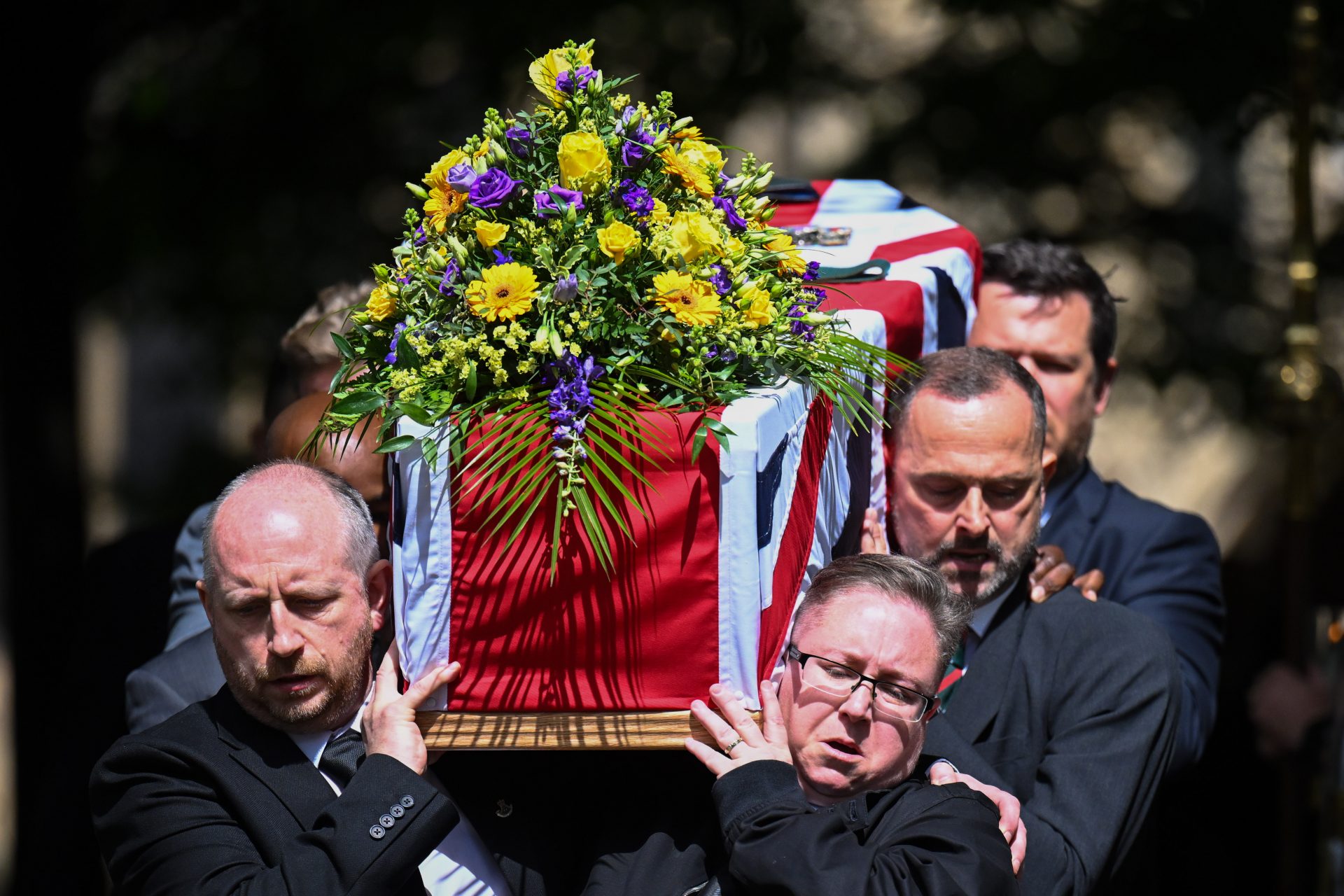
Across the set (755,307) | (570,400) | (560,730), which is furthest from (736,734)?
(755,307)

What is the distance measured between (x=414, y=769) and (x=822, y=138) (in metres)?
7.16

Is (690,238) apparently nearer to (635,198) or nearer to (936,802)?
(635,198)

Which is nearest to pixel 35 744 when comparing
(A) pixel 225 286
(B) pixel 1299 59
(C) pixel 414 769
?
(A) pixel 225 286

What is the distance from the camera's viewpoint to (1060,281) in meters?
4.66

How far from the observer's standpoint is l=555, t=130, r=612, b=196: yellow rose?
10.6ft

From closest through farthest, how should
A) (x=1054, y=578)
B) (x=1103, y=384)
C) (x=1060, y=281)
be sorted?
(x=1054, y=578) < (x=1060, y=281) < (x=1103, y=384)

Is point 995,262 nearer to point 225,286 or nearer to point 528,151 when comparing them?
point 528,151

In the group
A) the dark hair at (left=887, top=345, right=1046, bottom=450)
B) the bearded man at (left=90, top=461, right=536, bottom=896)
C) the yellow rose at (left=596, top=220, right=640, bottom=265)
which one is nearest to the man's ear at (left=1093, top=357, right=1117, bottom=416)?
the dark hair at (left=887, top=345, right=1046, bottom=450)

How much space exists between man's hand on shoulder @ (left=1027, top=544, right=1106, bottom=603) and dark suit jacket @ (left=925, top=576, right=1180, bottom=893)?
1.2 inches

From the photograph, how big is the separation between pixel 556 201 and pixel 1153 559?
79.3 inches

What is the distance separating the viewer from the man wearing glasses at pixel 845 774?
119 inches

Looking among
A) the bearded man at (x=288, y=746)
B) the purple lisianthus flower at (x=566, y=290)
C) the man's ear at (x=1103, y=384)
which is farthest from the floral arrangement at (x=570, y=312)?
the man's ear at (x=1103, y=384)

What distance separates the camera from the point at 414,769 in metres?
3.20

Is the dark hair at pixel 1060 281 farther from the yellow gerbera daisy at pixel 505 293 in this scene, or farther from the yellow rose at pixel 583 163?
the yellow gerbera daisy at pixel 505 293
